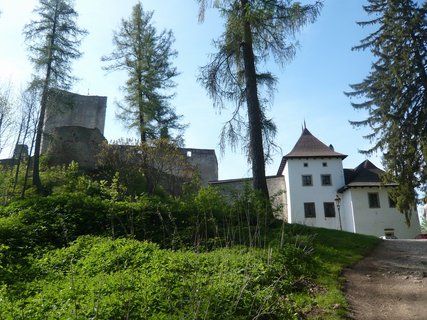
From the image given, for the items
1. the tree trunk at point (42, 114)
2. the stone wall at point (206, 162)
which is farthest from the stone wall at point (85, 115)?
the tree trunk at point (42, 114)

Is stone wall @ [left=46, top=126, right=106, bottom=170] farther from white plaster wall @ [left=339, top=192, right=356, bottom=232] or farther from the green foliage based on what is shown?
white plaster wall @ [left=339, top=192, right=356, bottom=232]

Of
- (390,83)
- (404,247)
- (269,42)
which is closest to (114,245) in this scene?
(404,247)

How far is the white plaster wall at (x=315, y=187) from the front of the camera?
28.8 m

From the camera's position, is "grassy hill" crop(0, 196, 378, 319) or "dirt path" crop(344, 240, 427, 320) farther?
"dirt path" crop(344, 240, 427, 320)

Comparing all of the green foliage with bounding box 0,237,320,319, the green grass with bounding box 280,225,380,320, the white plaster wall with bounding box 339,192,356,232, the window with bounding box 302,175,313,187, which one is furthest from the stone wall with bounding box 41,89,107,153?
the green foliage with bounding box 0,237,320,319

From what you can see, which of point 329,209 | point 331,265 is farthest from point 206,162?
point 331,265

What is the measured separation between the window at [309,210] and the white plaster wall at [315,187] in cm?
23

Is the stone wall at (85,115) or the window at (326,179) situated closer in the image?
the window at (326,179)

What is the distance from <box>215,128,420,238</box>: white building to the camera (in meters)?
27.2

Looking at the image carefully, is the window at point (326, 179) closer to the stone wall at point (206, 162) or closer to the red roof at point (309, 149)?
the red roof at point (309, 149)

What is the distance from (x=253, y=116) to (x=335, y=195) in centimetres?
1965

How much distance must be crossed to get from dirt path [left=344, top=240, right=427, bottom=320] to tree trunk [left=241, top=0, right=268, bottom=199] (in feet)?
13.0

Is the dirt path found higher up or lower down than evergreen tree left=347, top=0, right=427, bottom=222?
lower down

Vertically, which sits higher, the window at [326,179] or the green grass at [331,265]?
the window at [326,179]
